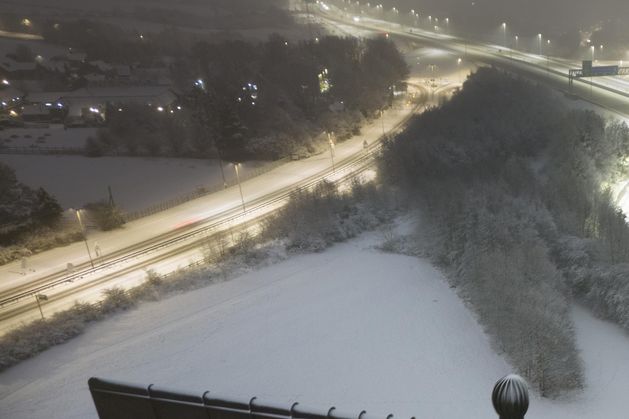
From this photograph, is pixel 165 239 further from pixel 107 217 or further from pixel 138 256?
pixel 107 217

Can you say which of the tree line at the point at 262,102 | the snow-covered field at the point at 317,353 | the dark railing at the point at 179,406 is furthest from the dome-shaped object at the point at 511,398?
the tree line at the point at 262,102

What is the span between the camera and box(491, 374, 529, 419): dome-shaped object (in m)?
4.47

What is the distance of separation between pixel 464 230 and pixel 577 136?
72.7 feet

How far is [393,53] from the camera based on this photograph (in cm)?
9906

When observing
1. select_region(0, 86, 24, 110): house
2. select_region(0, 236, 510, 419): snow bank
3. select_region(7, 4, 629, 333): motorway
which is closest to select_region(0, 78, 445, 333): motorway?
select_region(7, 4, 629, 333): motorway

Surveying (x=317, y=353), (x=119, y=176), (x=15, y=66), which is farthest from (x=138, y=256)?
(x=15, y=66)

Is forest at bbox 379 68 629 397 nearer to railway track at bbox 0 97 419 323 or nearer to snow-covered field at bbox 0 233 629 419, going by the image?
snow-covered field at bbox 0 233 629 419

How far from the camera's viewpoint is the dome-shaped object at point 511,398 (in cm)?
447

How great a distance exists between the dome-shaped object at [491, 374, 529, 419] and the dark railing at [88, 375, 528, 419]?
1525 millimetres

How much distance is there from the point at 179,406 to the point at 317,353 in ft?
66.4

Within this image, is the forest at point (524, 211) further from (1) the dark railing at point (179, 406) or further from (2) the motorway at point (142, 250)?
(1) the dark railing at point (179, 406)

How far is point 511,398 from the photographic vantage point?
447 cm

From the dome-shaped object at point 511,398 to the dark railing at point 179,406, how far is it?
1.53m

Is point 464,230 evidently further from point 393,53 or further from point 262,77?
point 393,53
